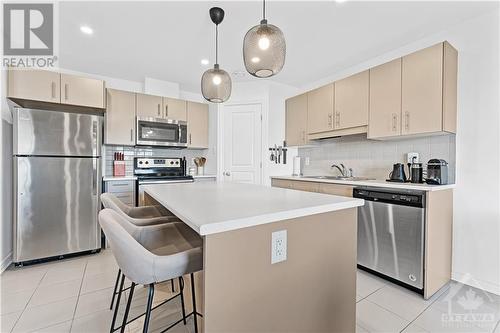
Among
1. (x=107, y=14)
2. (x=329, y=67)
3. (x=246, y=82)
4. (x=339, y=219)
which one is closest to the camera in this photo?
(x=339, y=219)

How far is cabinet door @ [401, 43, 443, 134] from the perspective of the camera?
2.17 m

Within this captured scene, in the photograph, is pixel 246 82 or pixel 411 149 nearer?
pixel 411 149

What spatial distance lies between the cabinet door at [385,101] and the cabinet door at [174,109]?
2845 millimetres

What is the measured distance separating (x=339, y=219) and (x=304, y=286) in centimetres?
40

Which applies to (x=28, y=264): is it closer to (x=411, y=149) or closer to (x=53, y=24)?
(x=53, y=24)

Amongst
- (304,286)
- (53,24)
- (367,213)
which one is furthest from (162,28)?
(367,213)

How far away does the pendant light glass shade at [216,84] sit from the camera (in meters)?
2.06

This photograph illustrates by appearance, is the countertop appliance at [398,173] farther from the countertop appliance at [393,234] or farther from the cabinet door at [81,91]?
the cabinet door at [81,91]

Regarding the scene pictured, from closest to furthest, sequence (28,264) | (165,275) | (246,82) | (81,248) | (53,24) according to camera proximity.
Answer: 1. (165,275)
2. (53,24)
3. (28,264)
4. (81,248)
5. (246,82)

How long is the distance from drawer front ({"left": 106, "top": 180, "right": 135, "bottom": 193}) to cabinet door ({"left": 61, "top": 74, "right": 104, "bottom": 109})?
1.02 meters

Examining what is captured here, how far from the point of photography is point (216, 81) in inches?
81.4

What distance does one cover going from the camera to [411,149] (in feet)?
8.80

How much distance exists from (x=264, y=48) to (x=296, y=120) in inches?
96.0

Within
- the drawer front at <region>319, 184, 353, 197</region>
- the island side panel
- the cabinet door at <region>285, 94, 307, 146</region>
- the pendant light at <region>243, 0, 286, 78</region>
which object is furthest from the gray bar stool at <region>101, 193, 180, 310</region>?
the cabinet door at <region>285, 94, 307, 146</region>
